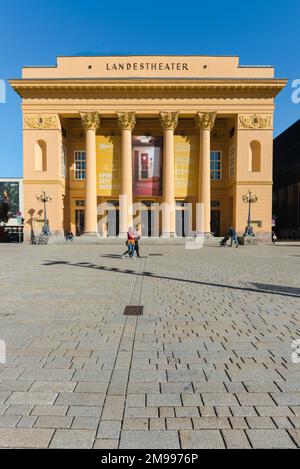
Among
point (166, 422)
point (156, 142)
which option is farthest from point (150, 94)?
point (166, 422)

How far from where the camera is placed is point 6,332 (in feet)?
17.0

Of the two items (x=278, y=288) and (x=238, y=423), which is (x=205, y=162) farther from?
(x=238, y=423)

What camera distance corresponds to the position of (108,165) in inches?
1411

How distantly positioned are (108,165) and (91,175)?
2620 mm

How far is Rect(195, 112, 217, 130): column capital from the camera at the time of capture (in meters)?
33.7

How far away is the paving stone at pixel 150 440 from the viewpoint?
253 cm

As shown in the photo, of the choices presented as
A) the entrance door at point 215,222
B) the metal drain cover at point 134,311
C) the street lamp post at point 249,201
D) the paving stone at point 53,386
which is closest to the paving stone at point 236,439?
the paving stone at point 53,386

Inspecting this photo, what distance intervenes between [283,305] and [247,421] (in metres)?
4.58

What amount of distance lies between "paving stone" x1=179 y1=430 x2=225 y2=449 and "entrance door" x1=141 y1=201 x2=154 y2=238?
34.7m

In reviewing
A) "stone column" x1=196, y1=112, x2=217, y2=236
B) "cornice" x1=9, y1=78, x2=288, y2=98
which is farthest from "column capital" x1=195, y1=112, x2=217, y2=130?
"cornice" x1=9, y1=78, x2=288, y2=98

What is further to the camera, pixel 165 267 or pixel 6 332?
pixel 165 267

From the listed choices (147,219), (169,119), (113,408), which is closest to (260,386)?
(113,408)

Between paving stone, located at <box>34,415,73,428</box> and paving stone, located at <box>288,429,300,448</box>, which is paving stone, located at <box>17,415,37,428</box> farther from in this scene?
paving stone, located at <box>288,429,300,448</box>
